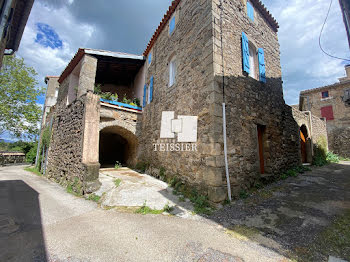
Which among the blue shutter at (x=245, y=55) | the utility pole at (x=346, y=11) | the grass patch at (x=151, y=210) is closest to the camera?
the utility pole at (x=346, y=11)

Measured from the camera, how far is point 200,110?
4.37 metres

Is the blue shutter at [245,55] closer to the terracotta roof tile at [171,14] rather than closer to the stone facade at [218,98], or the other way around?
the stone facade at [218,98]

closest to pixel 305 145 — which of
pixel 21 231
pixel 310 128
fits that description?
pixel 310 128

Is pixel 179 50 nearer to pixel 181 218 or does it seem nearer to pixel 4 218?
pixel 181 218

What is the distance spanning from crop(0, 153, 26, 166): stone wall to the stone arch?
24896mm

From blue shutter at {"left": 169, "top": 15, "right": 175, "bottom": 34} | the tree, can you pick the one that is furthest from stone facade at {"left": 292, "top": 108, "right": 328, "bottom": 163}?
the tree

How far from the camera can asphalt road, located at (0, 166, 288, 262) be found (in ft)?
6.59

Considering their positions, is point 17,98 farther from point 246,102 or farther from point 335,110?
point 335,110

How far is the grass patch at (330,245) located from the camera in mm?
1953

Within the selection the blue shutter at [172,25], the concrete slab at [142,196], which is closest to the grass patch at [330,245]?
the concrete slab at [142,196]

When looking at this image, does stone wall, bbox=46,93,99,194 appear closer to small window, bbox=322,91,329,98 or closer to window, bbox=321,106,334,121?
window, bbox=321,106,334,121

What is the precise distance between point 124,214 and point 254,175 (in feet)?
12.5

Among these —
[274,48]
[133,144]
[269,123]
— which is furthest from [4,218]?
[274,48]

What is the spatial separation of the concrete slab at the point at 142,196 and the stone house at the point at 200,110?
497 millimetres
